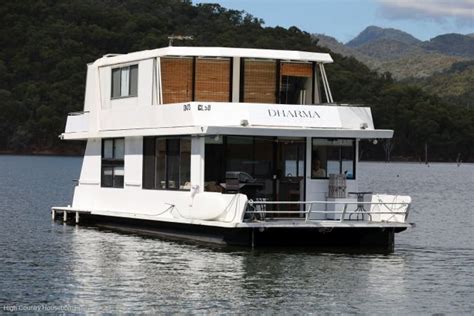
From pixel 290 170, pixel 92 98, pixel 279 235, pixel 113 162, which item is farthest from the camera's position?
pixel 92 98

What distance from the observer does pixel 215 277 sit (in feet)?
75.0

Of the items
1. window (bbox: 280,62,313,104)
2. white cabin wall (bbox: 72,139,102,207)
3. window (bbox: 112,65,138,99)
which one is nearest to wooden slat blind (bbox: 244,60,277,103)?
window (bbox: 280,62,313,104)

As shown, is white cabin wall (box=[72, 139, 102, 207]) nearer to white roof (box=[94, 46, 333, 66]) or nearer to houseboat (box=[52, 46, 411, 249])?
houseboat (box=[52, 46, 411, 249])

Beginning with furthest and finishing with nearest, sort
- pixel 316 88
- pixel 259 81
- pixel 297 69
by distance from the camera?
pixel 316 88 → pixel 297 69 → pixel 259 81

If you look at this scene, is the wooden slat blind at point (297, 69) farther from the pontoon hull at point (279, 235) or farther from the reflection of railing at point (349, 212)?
the pontoon hull at point (279, 235)

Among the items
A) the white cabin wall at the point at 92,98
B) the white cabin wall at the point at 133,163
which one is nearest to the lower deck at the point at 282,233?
the white cabin wall at the point at 133,163

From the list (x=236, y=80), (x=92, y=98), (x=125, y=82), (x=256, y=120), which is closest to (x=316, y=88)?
(x=236, y=80)

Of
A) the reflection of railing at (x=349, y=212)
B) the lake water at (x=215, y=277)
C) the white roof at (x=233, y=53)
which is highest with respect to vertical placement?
the white roof at (x=233, y=53)

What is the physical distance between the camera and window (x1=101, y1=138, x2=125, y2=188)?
3119 cm

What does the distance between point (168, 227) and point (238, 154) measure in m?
2.83

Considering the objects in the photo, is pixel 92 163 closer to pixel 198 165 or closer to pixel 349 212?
pixel 198 165

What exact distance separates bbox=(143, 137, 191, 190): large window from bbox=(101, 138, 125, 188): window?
1666mm

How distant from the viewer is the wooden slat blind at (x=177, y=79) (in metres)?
28.6

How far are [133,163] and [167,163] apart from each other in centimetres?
173
